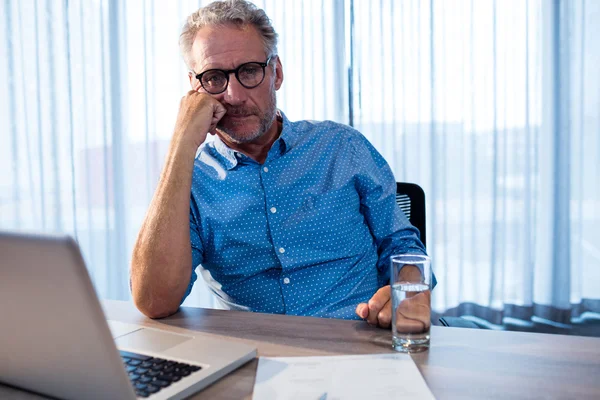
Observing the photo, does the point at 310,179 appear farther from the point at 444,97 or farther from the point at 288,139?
the point at 444,97

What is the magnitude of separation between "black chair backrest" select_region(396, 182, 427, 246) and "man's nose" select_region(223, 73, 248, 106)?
Result: 496 millimetres

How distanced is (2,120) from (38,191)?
0.47 metres

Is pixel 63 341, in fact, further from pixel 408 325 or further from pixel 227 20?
pixel 227 20

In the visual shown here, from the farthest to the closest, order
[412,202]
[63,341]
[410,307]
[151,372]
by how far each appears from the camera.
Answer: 1. [412,202]
2. [410,307]
3. [151,372]
4. [63,341]

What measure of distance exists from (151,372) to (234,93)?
87 cm

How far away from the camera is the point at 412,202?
1.49 m

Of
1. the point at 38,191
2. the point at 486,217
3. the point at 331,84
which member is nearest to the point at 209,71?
the point at 331,84

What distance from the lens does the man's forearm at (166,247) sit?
3.43 ft

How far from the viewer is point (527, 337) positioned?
33.6 inches

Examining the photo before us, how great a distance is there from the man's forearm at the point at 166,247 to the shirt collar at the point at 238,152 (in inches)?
8.1

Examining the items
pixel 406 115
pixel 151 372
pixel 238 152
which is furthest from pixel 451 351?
pixel 406 115

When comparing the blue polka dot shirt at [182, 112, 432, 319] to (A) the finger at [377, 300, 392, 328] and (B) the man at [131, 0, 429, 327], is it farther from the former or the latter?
(A) the finger at [377, 300, 392, 328]

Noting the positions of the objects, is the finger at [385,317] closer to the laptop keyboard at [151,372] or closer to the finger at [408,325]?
the finger at [408,325]

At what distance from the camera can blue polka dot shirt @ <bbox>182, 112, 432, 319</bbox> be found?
4.50 feet
